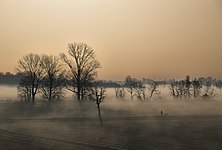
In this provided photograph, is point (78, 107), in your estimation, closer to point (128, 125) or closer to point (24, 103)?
point (24, 103)

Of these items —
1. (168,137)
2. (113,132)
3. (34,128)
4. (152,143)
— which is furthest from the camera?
(34,128)

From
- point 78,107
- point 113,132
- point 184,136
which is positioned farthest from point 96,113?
point 184,136

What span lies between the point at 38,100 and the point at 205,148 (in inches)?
2242

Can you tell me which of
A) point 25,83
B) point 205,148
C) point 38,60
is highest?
point 38,60

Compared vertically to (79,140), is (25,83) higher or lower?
higher

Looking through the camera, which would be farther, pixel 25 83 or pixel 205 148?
pixel 25 83

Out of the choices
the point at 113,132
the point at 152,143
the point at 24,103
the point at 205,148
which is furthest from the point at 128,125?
the point at 24,103

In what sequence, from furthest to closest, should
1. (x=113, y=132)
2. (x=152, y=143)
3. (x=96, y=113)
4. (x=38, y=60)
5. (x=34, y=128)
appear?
(x=38, y=60)
(x=96, y=113)
(x=34, y=128)
(x=113, y=132)
(x=152, y=143)

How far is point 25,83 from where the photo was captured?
83.4 metres

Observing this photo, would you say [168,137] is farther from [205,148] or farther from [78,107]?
[78,107]

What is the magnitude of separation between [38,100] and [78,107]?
1499 centimetres

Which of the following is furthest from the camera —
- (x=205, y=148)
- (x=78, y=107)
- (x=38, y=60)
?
(x=38, y=60)

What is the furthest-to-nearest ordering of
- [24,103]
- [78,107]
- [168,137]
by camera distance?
[24,103], [78,107], [168,137]

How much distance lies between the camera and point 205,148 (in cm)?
2952
